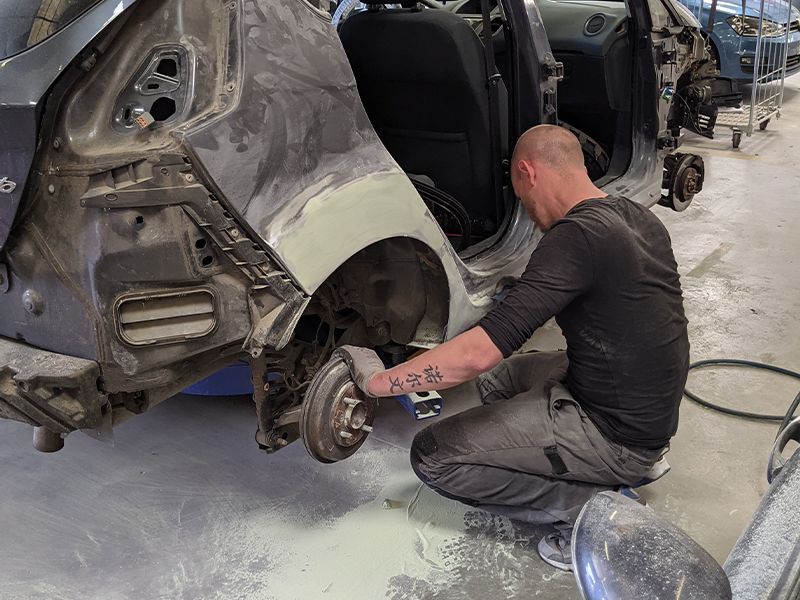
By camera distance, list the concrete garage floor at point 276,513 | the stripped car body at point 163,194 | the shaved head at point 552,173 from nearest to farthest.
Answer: the stripped car body at point 163,194 → the concrete garage floor at point 276,513 → the shaved head at point 552,173

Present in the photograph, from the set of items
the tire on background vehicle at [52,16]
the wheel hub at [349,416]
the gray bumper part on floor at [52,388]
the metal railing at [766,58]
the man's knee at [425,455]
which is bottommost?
the metal railing at [766,58]

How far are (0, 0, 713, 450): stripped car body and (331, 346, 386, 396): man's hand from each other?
0.23 m

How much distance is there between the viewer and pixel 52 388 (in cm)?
164

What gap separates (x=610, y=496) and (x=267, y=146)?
1.07m

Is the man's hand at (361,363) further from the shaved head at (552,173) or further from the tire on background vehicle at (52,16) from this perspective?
the tire on background vehicle at (52,16)

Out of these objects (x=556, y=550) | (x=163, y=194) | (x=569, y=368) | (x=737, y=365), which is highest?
(x=163, y=194)

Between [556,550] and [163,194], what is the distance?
1459mm

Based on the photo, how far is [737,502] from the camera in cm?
236

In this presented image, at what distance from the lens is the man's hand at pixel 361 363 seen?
78.5 inches

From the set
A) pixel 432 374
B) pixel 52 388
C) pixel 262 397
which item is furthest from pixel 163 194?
pixel 432 374

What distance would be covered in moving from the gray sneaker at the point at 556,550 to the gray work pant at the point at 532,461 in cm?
4

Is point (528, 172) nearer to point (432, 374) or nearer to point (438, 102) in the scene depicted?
point (432, 374)

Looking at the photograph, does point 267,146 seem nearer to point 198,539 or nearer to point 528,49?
point 198,539

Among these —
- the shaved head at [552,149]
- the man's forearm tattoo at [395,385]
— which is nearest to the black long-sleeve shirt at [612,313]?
the shaved head at [552,149]
